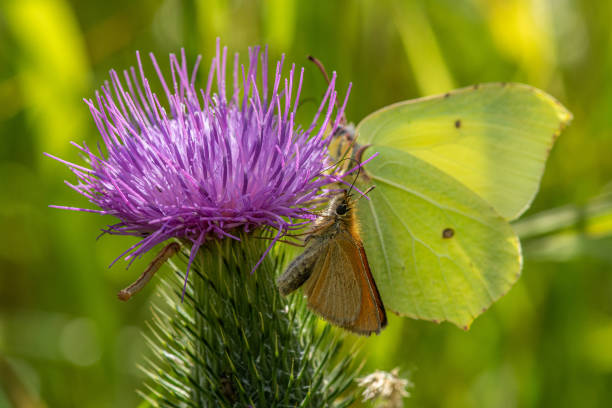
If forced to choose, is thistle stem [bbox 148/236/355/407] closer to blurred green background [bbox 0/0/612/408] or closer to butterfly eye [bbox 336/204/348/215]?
butterfly eye [bbox 336/204/348/215]

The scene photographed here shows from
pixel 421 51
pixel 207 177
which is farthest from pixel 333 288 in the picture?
pixel 421 51

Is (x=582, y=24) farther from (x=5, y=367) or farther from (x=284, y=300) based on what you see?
(x=5, y=367)

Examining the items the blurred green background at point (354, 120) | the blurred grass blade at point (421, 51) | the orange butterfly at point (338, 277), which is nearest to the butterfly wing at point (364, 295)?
the orange butterfly at point (338, 277)

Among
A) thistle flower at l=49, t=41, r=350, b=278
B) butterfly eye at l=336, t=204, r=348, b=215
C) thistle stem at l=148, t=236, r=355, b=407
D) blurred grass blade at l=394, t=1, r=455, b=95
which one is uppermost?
blurred grass blade at l=394, t=1, r=455, b=95

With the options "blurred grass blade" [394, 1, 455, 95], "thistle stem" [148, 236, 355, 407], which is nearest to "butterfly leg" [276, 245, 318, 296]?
"thistle stem" [148, 236, 355, 407]

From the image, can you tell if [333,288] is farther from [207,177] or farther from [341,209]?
[207,177]

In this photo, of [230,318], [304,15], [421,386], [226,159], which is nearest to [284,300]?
[230,318]

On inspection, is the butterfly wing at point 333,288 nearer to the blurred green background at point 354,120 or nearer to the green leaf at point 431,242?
the green leaf at point 431,242
